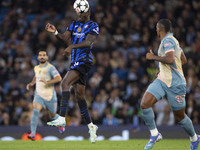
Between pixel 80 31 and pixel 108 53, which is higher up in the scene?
pixel 80 31

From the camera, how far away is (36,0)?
833 inches

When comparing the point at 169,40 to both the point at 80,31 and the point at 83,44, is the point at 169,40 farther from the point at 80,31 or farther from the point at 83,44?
the point at 80,31

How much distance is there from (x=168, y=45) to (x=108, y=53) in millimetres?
9611

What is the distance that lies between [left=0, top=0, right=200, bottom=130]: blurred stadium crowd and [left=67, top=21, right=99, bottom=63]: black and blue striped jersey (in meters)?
5.35

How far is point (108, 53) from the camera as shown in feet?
57.8

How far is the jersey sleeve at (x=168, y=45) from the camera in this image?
8.02 m

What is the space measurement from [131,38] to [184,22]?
2.15 m

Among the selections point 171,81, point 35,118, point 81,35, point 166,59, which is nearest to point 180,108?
point 171,81

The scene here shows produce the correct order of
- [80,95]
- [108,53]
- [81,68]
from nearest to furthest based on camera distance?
[81,68] → [80,95] → [108,53]

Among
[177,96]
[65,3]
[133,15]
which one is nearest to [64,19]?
[65,3]

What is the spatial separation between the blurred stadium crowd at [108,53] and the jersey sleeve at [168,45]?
21.6ft

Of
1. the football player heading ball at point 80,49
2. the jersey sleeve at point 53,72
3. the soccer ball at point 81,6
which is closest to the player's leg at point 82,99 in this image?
the football player heading ball at point 80,49

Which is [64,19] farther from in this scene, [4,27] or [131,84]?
[131,84]

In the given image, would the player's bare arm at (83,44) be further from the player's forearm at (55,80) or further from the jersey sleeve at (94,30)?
the player's forearm at (55,80)
